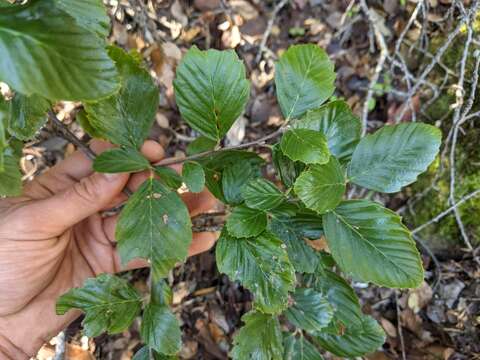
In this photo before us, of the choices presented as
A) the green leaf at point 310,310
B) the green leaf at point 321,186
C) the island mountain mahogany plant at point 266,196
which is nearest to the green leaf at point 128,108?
the island mountain mahogany plant at point 266,196

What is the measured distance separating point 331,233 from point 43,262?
869mm

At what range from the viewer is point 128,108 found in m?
1.06

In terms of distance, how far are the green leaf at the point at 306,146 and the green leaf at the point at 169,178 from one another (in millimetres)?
284

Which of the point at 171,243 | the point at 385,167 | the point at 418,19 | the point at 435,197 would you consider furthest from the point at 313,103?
the point at 418,19

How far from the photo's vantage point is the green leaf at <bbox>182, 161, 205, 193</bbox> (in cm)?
95

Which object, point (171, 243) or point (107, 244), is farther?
point (107, 244)

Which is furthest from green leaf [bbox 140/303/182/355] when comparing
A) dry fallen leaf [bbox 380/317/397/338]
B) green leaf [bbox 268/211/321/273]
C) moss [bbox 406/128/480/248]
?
moss [bbox 406/128/480/248]

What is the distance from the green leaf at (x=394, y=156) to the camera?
89 centimetres

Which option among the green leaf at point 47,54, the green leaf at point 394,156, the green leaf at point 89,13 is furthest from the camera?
the green leaf at point 394,156

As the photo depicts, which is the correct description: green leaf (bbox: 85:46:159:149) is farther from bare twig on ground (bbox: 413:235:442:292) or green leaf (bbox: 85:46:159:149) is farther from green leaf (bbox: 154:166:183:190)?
→ bare twig on ground (bbox: 413:235:442:292)

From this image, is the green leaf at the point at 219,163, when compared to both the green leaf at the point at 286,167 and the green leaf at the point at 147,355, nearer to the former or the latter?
the green leaf at the point at 286,167

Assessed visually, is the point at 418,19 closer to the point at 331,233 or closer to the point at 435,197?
the point at 435,197

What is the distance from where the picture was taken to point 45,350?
1.67m

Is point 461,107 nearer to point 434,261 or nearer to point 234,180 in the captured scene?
point 434,261
